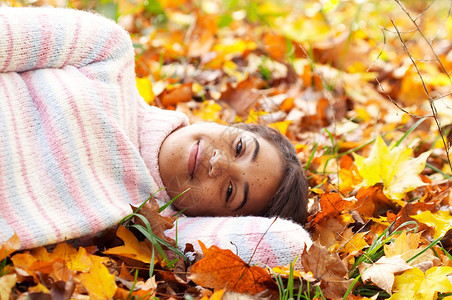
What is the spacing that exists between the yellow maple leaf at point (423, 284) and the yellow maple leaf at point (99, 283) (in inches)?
33.8

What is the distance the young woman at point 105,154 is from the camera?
1.70 m

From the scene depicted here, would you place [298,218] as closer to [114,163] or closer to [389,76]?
[114,163]

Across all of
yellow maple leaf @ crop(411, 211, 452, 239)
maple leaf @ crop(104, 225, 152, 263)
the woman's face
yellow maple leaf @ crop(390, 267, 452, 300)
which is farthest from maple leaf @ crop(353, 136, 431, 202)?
maple leaf @ crop(104, 225, 152, 263)

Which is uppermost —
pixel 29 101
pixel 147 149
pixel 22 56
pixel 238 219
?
pixel 22 56

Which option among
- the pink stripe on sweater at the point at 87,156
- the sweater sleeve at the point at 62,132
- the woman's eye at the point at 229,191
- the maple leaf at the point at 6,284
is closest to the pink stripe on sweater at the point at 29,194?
the sweater sleeve at the point at 62,132

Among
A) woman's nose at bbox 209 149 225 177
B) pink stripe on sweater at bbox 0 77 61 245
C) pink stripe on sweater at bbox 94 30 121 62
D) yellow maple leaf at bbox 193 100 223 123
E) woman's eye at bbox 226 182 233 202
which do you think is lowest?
yellow maple leaf at bbox 193 100 223 123

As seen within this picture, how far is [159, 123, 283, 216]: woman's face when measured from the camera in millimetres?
2010

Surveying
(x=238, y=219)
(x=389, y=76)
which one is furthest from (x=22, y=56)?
(x=389, y=76)

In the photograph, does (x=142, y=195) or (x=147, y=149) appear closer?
(x=142, y=195)

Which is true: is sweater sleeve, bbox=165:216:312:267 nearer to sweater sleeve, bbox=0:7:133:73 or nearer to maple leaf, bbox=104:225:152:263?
maple leaf, bbox=104:225:152:263

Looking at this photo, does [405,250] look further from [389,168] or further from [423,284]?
[389,168]

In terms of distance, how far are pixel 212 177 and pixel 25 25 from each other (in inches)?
36.0

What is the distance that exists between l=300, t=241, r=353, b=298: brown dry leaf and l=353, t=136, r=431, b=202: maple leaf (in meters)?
0.72

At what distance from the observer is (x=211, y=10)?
4879 millimetres
